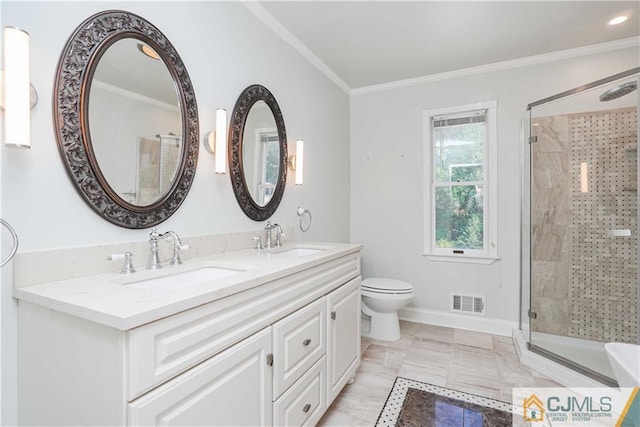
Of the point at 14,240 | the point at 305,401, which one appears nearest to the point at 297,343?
the point at 305,401

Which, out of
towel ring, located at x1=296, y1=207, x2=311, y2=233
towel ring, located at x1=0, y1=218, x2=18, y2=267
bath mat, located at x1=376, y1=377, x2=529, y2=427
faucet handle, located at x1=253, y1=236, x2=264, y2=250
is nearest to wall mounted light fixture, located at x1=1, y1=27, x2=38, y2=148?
towel ring, located at x1=0, y1=218, x2=18, y2=267

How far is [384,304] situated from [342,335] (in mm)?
928

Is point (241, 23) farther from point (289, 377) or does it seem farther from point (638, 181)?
point (638, 181)

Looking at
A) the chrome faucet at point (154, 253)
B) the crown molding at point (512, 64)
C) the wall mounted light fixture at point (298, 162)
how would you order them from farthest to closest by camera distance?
the crown molding at point (512, 64)
the wall mounted light fixture at point (298, 162)
the chrome faucet at point (154, 253)

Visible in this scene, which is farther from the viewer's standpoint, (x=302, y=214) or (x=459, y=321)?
(x=459, y=321)

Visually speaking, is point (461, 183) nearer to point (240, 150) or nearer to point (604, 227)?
point (604, 227)

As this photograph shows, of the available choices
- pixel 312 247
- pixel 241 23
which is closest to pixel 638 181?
pixel 312 247

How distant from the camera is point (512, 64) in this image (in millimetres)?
2801

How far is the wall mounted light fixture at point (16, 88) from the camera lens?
882mm

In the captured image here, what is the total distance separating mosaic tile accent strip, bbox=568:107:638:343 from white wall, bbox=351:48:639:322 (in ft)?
1.39

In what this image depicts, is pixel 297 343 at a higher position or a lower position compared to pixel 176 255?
lower

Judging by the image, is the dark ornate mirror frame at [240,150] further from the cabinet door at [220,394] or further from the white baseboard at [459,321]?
the white baseboard at [459,321]

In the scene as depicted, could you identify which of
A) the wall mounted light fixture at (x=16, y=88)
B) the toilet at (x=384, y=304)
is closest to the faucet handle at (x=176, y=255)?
the wall mounted light fixture at (x=16, y=88)

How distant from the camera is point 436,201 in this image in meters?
3.15
